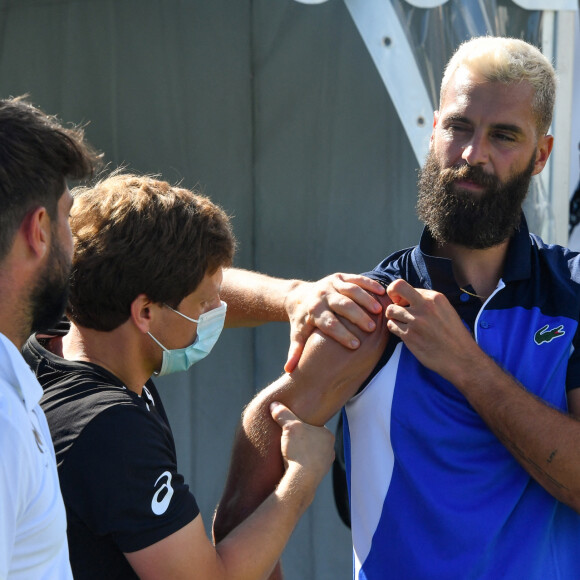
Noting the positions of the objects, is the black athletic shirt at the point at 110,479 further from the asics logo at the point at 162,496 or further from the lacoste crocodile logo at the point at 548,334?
the lacoste crocodile logo at the point at 548,334

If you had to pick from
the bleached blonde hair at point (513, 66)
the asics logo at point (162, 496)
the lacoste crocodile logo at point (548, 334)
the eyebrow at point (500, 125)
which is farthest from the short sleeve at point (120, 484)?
the bleached blonde hair at point (513, 66)

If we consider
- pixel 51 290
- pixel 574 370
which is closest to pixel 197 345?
pixel 51 290

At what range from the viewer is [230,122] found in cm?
308

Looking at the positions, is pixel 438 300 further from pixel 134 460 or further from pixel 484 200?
pixel 134 460

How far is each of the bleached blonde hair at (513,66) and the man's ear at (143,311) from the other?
892 millimetres

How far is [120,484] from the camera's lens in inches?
57.0

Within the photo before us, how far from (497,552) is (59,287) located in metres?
0.98

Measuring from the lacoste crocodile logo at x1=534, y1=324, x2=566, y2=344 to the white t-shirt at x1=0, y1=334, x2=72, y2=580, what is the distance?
3.31ft

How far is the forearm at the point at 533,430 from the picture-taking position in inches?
63.7

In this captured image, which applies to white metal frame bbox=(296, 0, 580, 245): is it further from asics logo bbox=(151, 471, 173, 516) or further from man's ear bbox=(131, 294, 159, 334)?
asics logo bbox=(151, 471, 173, 516)

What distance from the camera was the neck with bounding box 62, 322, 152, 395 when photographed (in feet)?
5.50

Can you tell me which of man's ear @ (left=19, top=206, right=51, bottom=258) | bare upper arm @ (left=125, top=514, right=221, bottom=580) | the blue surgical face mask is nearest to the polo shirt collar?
man's ear @ (left=19, top=206, right=51, bottom=258)

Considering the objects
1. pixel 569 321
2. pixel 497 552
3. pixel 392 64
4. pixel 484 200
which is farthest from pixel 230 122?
pixel 497 552

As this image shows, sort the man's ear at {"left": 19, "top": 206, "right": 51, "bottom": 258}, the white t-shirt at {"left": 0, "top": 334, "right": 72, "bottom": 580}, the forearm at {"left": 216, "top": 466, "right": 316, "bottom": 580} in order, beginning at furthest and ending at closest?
the forearm at {"left": 216, "top": 466, "right": 316, "bottom": 580} → the man's ear at {"left": 19, "top": 206, "right": 51, "bottom": 258} → the white t-shirt at {"left": 0, "top": 334, "right": 72, "bottom": 580}
